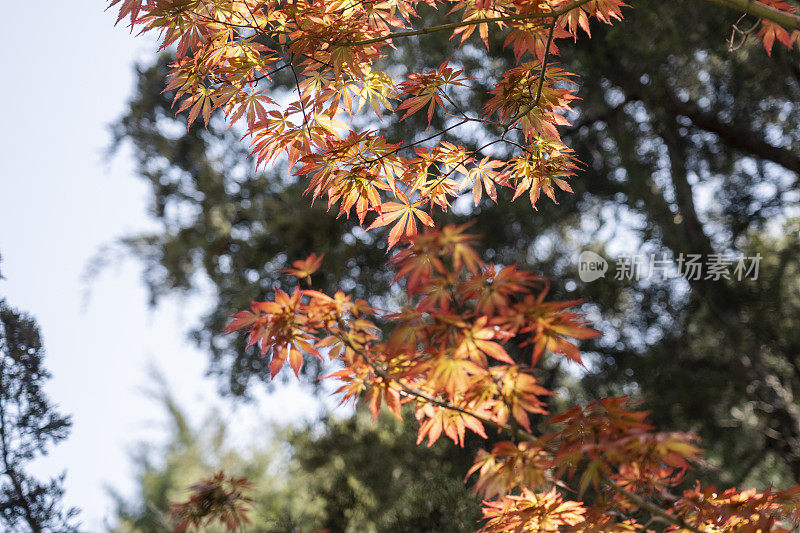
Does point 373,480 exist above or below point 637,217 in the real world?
below

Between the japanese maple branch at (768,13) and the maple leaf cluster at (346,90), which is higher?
the maple leaf cluster at (346,90)

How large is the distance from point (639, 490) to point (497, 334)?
0.76 metres

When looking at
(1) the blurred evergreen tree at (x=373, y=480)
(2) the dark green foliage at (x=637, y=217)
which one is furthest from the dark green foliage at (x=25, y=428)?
(2) the dark green foliage at (x=637, y=217)

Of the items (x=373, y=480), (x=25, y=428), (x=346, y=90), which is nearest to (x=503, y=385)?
(x=346, y=90)

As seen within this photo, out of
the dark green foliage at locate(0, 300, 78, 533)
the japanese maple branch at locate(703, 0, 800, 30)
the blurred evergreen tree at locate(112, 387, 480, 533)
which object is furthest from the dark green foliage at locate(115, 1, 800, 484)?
the japanese maple branch at locate(703, 0, 800, 30)

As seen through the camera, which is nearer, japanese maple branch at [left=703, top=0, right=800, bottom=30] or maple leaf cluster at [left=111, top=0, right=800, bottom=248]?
japanese maple branch at [left=703, top=0, right=800, bottom=30]

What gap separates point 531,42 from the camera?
54.2 inches

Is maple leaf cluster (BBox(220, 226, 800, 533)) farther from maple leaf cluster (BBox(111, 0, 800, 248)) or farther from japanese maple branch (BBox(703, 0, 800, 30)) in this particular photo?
japanese maple branch (BBox(703, 0, 800, 30))

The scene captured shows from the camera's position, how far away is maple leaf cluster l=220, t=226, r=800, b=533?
883 millimetres

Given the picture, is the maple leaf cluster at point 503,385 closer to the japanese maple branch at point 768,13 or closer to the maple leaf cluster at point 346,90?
the maple leaf cluster at point 346,90

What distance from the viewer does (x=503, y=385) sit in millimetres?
982

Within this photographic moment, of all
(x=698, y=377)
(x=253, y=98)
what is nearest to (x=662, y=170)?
(x=698, y=377)

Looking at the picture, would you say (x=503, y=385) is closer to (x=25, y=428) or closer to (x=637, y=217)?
(x=25, y=428)

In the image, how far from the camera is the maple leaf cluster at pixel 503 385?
883 millimetres
